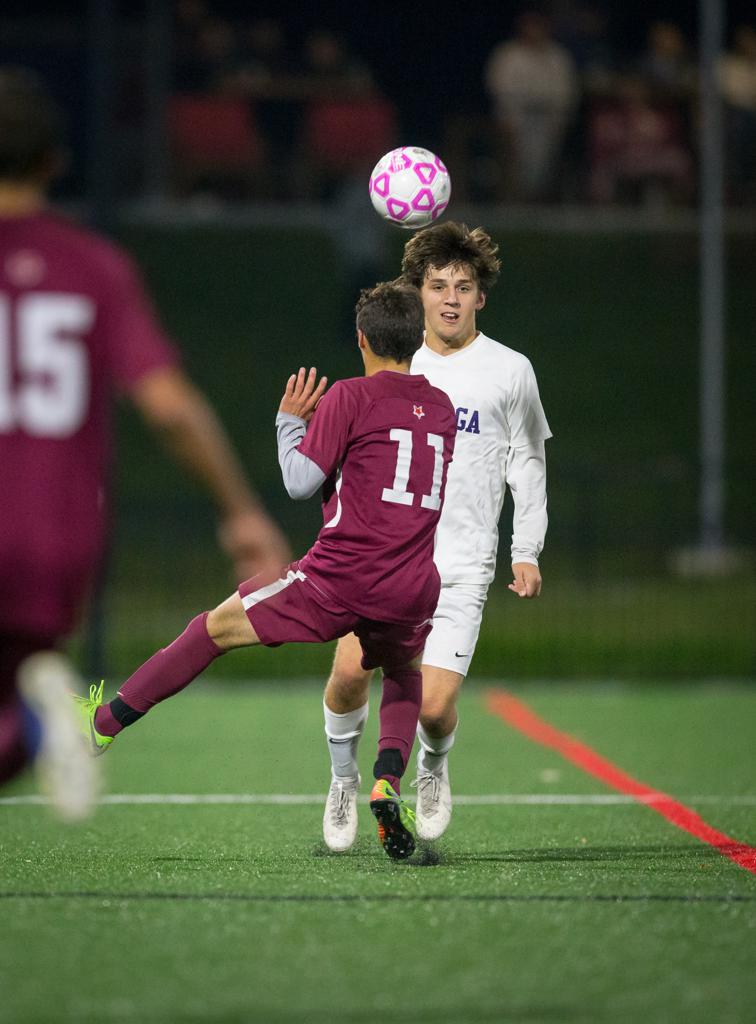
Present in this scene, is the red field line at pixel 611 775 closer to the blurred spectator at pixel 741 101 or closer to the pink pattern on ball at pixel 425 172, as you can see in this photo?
the pink pattern on ball at pixel 425 172

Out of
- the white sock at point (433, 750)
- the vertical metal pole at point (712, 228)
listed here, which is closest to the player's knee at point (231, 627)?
the white sock at point (433, 750)

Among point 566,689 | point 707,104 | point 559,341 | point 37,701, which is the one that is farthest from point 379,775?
point 559,341

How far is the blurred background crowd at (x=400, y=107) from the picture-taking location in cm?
2231

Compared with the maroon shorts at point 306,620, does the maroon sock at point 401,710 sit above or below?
below

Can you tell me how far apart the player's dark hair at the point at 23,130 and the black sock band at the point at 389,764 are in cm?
277

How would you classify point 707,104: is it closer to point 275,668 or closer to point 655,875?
point 275,668

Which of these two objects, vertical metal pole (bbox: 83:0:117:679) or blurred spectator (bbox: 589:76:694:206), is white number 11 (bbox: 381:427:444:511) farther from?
blurred spectator (bbox: 589:76:694:206)

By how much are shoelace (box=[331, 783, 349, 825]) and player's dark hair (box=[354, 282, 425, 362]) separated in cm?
157

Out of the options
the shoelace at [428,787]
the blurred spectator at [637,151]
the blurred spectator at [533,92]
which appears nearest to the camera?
the shoelace at [428,787]

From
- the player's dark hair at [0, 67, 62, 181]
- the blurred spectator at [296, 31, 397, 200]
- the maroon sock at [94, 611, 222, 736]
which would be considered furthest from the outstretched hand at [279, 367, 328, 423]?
the blurred spectator at [296, 31, 397, 200]

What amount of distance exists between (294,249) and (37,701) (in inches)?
855

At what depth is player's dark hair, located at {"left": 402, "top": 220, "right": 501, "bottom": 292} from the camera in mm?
6586

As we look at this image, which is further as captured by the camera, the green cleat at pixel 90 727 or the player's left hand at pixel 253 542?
the green cleat at pixel 90 727

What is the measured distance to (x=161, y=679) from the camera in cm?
604
